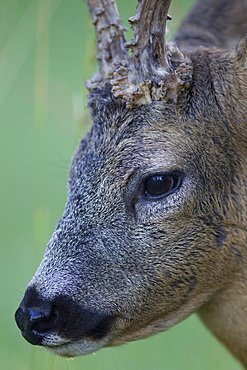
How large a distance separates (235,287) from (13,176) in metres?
5.28

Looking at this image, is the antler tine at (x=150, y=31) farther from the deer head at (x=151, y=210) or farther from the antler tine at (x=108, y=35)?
the antler tine at (x=108, y=35)

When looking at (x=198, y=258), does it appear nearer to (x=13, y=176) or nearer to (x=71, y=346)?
(x=71, y=346)

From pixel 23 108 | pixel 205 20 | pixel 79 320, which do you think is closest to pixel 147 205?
pixel 79 320

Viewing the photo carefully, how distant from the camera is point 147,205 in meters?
3.59

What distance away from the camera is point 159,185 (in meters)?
3.57

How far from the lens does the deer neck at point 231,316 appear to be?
12.5 feet

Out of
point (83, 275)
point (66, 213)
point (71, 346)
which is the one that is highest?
point (66, 213)

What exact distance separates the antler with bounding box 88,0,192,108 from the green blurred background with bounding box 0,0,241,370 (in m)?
0.99

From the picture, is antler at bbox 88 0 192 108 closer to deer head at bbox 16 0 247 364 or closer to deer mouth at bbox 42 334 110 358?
deer head at bbox 16 0 247 364

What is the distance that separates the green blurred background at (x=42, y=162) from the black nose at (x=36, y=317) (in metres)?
1.22

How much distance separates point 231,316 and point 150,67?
1.45 meters

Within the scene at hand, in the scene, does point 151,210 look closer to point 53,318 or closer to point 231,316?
point 53,318

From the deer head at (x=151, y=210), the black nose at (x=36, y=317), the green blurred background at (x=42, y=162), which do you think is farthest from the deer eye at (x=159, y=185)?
the green blurred background at (x=42, y=162)

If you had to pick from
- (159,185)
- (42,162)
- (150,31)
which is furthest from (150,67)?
(42,162)
